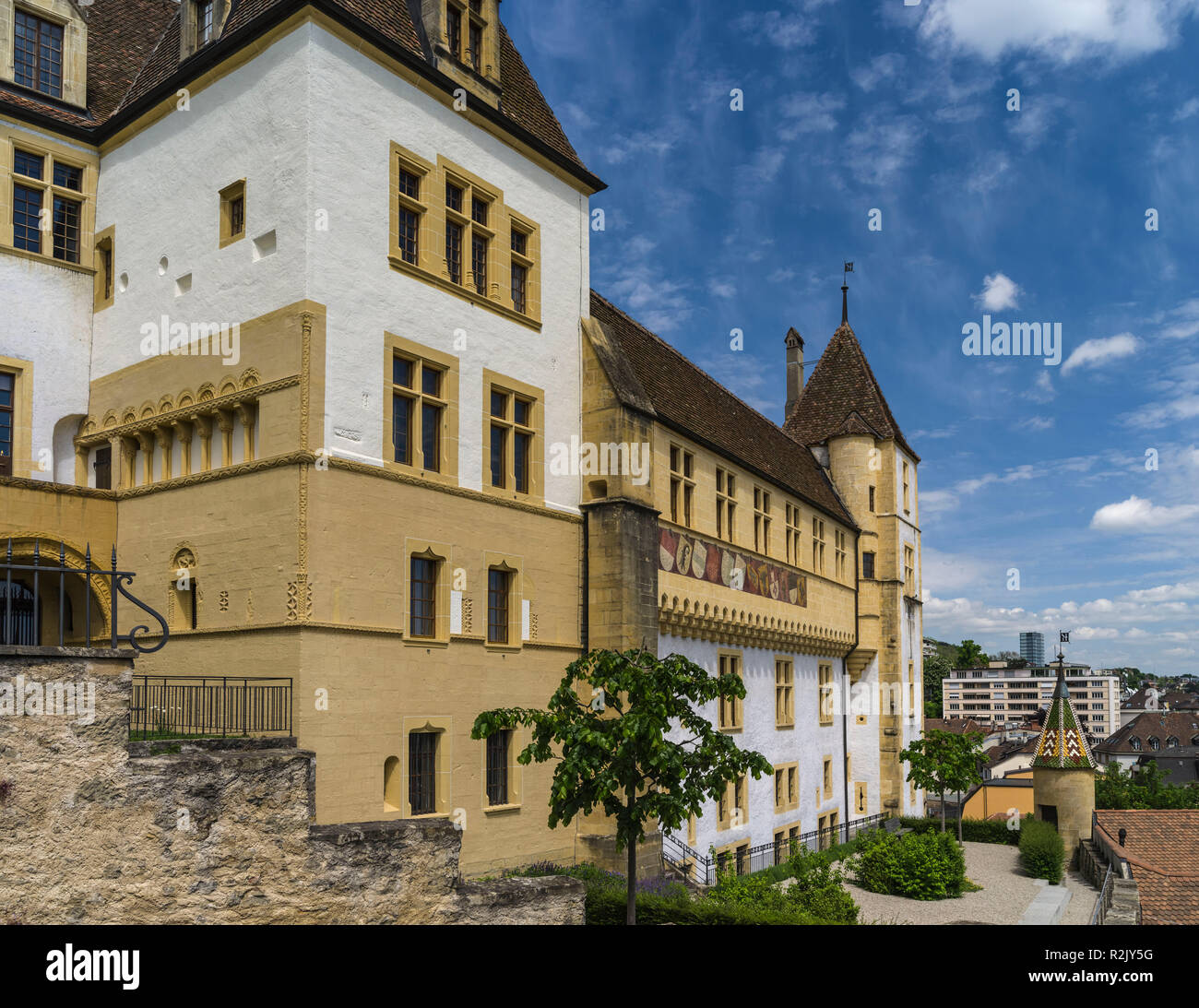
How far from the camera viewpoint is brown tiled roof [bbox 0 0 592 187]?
18984mm

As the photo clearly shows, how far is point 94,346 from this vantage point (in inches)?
837

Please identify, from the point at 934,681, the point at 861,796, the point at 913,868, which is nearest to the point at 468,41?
the point at 913,868

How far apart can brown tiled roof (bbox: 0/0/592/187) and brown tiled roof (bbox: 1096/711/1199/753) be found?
104 meters

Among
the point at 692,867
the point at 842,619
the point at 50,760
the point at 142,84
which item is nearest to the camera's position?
the point at 50,760

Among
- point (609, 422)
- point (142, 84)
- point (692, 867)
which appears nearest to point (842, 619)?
point (692, 867)

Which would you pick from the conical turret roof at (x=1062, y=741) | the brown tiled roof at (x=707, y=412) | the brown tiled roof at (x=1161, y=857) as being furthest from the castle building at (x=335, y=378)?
the conical turret roof at (x=1062, y=741)

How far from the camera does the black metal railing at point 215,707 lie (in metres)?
16.3

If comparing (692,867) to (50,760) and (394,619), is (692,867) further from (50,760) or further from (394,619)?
(50,760)

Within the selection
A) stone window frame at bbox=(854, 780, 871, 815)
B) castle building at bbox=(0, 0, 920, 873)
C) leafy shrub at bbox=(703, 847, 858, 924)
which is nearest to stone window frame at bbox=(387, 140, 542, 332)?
castle building at bbox=(0, 0, 920, 873)

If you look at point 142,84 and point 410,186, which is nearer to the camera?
point 410,186

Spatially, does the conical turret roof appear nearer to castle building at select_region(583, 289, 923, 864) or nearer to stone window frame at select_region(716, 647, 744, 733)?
castle building at select_region(583, 289, 923, 864)

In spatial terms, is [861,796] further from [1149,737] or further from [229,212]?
[1149,737]

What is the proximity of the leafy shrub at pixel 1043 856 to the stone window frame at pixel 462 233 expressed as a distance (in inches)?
950
